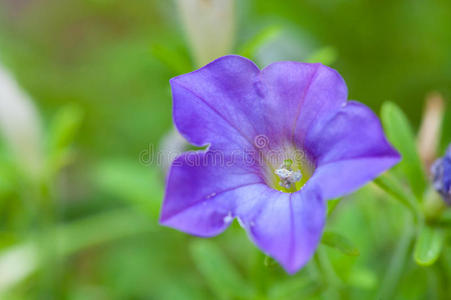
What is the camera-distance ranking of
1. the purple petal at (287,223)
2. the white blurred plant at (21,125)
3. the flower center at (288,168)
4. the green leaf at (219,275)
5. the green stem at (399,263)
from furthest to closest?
the white blurred plant at (21,125) → the green leaf at (219,275) → the green stem at (399,263) → the flower center at (288,168) → the purple petal at (287,223)

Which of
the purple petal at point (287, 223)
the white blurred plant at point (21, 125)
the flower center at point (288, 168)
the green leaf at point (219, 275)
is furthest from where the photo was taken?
the white blurred plant at point (21, 125)

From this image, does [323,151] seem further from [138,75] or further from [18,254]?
[138,75]

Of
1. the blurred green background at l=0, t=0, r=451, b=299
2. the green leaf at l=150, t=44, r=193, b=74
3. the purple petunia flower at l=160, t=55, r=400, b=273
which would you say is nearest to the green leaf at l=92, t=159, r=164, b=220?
the blurred green background at l=0, t=0, r=451, b=299

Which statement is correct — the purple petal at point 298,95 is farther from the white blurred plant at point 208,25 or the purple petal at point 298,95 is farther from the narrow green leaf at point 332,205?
the white blurred plant at point 208,25

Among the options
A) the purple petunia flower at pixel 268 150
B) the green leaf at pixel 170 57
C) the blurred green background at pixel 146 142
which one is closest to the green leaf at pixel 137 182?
the blurred green background at pixel 146 142

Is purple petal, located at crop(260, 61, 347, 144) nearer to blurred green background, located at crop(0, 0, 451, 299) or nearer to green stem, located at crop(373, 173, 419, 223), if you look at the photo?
green stem, located at crop(373, 173, 419, 223)

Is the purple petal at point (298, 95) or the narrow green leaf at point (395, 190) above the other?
the purple petal at point (298, 95)

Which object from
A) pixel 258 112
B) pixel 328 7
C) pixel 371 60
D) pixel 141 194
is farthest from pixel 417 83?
pixel 258 112
